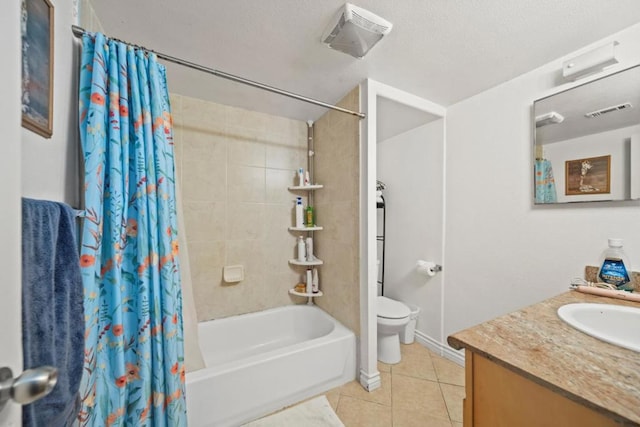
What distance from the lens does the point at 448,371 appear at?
5.93 ft

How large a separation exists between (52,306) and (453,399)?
6.70ft

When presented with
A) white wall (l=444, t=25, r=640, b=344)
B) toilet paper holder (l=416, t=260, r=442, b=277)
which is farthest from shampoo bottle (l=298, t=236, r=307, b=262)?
white wall (l=444, t=25, r=640, b=344)

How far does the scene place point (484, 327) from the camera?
800 millimetres

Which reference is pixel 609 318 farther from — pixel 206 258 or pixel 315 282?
pixel 206 258

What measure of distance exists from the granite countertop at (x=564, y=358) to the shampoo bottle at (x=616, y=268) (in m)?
0.62

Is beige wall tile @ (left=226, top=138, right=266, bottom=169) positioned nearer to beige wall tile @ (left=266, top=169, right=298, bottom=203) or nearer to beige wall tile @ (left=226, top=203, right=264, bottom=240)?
beige wall tile @ (left=266, top=169, right=298, bottom=203)

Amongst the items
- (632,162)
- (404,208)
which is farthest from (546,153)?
(404,208)

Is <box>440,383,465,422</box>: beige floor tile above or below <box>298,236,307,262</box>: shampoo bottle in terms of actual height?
below

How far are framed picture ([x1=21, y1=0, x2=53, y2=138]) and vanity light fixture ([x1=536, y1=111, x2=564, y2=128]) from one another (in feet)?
7.44

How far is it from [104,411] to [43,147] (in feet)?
3.16

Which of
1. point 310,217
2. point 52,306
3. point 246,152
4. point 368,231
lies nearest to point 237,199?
point 246,152

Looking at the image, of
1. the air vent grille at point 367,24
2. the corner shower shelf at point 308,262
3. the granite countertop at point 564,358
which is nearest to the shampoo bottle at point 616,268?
the granite countertop at point 564,358

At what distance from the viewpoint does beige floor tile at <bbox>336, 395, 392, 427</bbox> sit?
136 centimetres

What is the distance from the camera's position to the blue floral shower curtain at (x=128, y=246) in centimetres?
88
